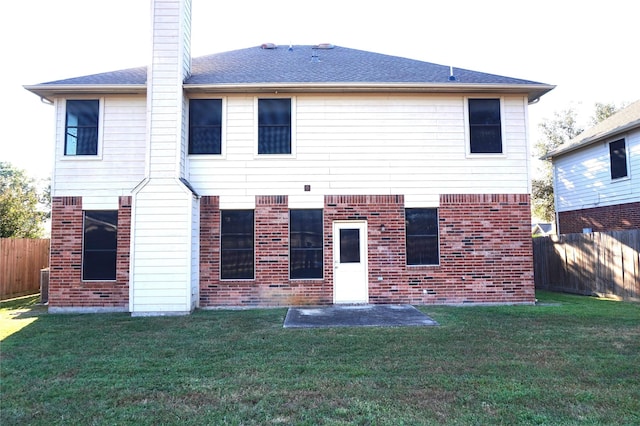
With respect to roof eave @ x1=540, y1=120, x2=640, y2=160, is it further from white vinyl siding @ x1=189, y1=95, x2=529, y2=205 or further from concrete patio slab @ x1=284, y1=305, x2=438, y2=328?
concrete patio slab @ x1=284, y1=305, x2=438, y2=328

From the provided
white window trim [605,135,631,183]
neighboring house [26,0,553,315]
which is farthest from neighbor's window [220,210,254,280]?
white window trim [605,135,631,183]

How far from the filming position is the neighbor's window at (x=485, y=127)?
969 cm

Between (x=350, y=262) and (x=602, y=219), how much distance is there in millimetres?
10560

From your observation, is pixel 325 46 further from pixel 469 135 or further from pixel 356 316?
pixel 356 316

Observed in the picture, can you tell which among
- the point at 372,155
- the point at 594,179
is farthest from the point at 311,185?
the point at 594,179

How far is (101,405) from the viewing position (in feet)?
12.3

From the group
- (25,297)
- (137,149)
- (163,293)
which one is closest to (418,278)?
(163,293)

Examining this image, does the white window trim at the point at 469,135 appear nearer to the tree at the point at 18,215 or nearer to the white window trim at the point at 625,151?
the white window trim at the point at 625,151

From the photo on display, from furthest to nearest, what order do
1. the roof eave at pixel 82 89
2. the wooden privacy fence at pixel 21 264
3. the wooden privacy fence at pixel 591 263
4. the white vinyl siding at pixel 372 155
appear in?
the wooden privacy fence at pixel 21 264, the wooden privacy fence at pixel 591 263, the white vinyl siding at pixel 372 155, the roof eave at pixel 82 89

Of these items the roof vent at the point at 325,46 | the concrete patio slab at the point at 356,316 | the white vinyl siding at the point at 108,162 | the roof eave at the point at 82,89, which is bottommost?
the concrete patio slab at the point at 356,316

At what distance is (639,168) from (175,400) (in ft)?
48.5

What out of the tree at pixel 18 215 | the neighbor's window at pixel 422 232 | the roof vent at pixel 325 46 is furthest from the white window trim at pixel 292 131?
the tree at pixel 18 215

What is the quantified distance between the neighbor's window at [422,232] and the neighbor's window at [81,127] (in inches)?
309

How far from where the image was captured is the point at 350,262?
948cm
